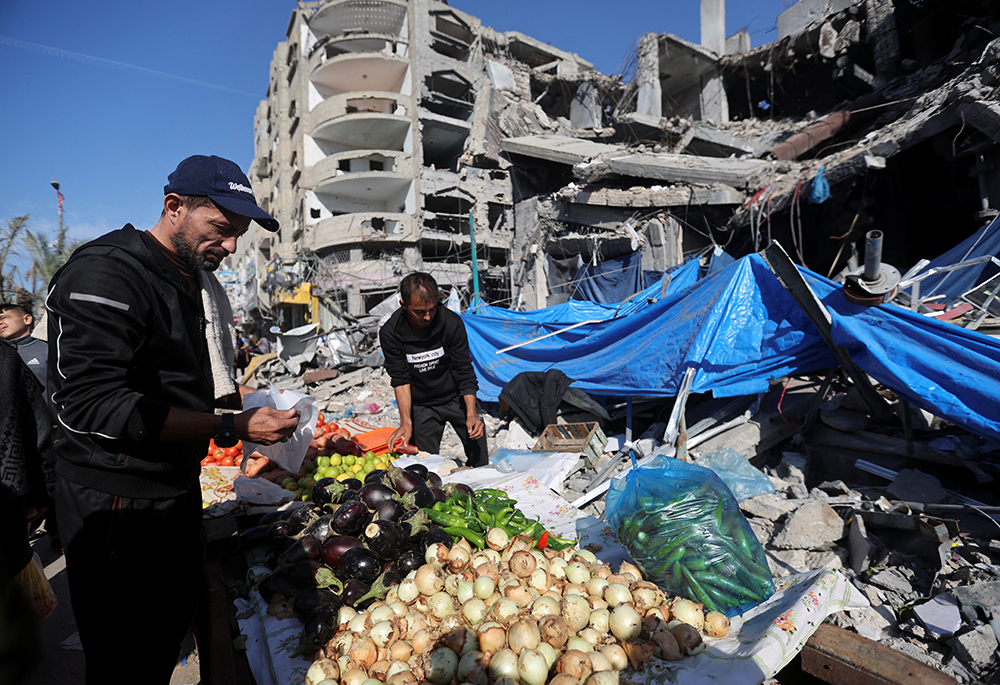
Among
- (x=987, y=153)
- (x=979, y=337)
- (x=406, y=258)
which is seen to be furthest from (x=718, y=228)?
(x=406, y=258)

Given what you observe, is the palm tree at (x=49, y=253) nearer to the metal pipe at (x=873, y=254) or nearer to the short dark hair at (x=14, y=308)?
the short dark hair at (x=14, y=308)

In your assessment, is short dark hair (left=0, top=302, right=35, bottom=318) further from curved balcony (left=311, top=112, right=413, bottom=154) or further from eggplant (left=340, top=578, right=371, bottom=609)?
curved balcony (left=311, top=112, right=413, bottom=154)

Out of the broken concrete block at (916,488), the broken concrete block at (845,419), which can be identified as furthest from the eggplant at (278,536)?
the broken concrete block at (845,419)

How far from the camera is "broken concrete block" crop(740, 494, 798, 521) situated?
3.82 metres

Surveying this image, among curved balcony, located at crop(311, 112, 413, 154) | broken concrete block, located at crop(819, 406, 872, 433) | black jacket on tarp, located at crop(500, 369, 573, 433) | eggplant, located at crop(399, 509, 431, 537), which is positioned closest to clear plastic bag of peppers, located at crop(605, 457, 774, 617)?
eggplant, located at crop(399, 509, 431, 537)

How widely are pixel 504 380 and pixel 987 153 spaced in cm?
759

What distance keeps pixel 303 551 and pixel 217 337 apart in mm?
1026

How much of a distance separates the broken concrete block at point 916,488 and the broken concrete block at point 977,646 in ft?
4.91

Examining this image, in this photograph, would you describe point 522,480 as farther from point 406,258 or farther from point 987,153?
point 406,258

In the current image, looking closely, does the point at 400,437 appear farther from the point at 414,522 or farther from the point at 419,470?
the point at 414,522

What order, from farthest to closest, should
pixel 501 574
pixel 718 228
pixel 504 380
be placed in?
pixel 718 228 → pixel 504 380 → pixel 501 574

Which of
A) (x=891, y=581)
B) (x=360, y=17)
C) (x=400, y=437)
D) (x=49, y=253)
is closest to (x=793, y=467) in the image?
(x=891, y=581)

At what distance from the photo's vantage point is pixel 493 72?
2750 centimetres

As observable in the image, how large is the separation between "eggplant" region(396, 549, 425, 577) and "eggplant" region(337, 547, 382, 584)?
0.34 feet
